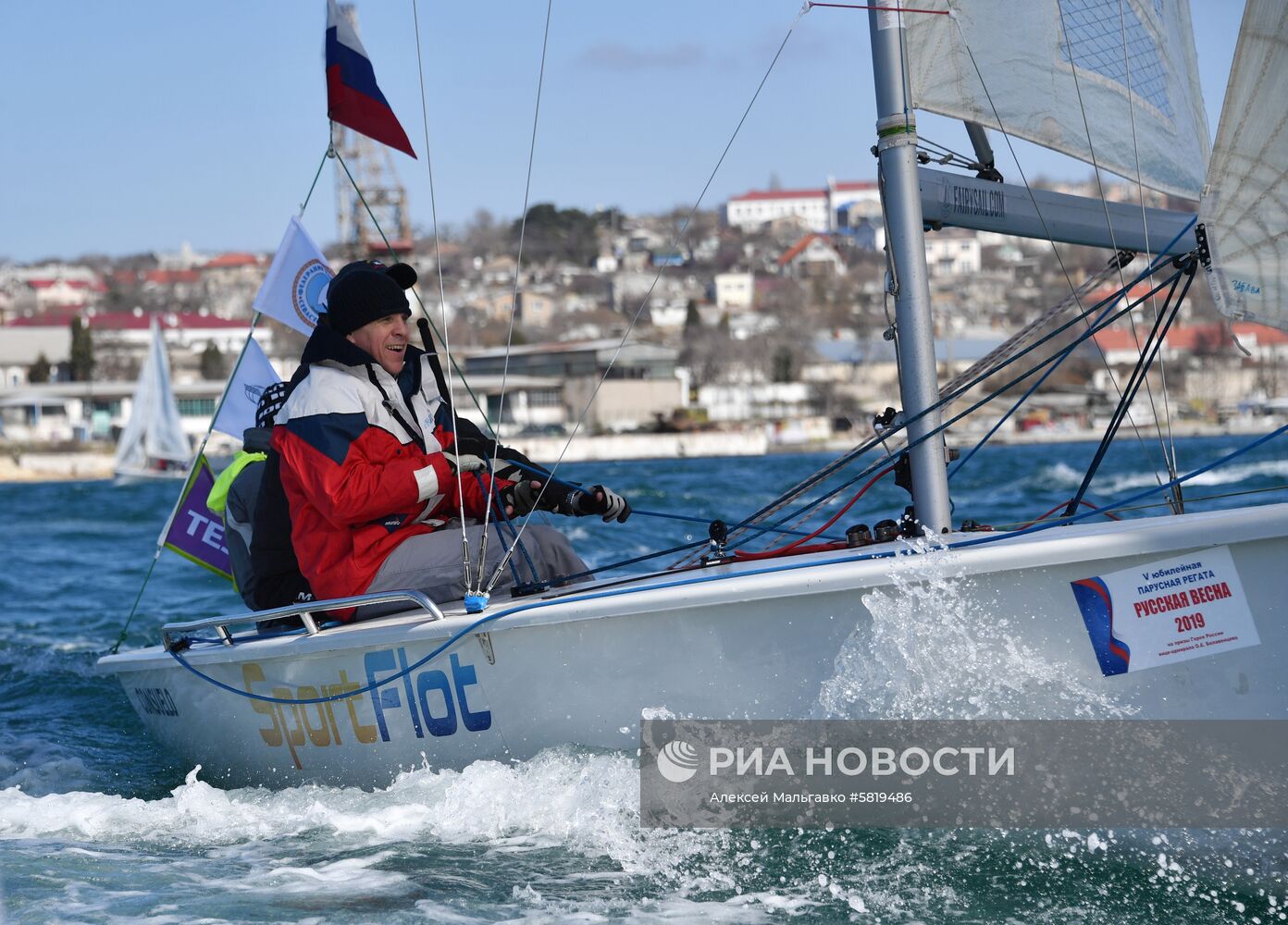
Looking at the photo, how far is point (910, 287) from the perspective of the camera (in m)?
3.63

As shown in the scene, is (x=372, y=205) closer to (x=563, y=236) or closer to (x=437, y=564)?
(x=563, y=236)

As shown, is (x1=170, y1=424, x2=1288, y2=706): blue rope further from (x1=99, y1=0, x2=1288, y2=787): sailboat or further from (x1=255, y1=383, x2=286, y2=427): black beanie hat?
(x1=255, y1=383, x2=286, y2=427): black beanie hat

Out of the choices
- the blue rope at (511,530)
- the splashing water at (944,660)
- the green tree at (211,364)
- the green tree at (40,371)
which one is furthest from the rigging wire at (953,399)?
the green tree at (40,371)

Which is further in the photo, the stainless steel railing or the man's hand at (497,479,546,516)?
the man's hand at (497,479,546,516)

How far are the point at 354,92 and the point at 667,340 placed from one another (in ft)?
282

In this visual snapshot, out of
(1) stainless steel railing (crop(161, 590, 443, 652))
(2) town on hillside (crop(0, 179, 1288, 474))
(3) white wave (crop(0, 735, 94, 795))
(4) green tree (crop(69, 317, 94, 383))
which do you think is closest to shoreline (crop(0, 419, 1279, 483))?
(2) town on hillside (crop(0, 179, 1288, 474))

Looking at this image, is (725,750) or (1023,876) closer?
(1023,876)

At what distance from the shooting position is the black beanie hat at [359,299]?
425 cm

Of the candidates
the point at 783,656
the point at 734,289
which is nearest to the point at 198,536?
the point at 783,656

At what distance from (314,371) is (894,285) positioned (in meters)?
1.67

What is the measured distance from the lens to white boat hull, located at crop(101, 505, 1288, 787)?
3.11m

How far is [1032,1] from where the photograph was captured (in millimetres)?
3969

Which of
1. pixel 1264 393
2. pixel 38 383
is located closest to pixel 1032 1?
pixel 1264 393

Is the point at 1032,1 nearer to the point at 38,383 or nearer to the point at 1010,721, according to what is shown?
the point at 1010,721
